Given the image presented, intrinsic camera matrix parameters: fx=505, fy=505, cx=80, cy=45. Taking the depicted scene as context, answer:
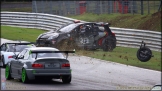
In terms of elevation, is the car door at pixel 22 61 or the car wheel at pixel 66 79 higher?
the car door at pixel 22 61

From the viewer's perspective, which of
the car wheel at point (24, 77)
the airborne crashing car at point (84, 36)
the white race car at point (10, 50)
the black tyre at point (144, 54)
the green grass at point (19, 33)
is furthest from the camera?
the green grass at point (19, 33)

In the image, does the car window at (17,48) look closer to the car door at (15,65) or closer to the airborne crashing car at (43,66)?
the car door at (15,65)

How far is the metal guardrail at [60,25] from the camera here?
1197 inches

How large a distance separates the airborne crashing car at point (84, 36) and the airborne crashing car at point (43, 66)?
10.0 m

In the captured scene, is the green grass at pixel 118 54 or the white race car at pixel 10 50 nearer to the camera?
the white race car at pixel 10 50

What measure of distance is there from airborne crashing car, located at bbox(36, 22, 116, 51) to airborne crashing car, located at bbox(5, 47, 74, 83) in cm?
1005

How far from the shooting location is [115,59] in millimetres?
24453

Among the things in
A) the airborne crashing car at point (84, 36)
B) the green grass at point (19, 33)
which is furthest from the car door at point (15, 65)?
the green grass at point (19, 33)

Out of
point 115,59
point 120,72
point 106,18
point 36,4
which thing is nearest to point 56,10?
point 36,4

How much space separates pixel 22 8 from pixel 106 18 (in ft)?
60.7

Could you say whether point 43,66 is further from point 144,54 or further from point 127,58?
point 127,58

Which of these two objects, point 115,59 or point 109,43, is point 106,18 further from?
point 115,59

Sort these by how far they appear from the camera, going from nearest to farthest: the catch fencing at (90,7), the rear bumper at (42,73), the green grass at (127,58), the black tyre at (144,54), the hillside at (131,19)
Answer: the rear bumper at (42,73)
the green grass at (127,58)
the black tyre at (144,54)
the hillside at (131,19)
the catch fencing at (90,7)

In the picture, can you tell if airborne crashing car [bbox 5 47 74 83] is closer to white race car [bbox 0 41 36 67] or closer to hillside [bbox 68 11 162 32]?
white race car [bbox 0 41 36 67]
